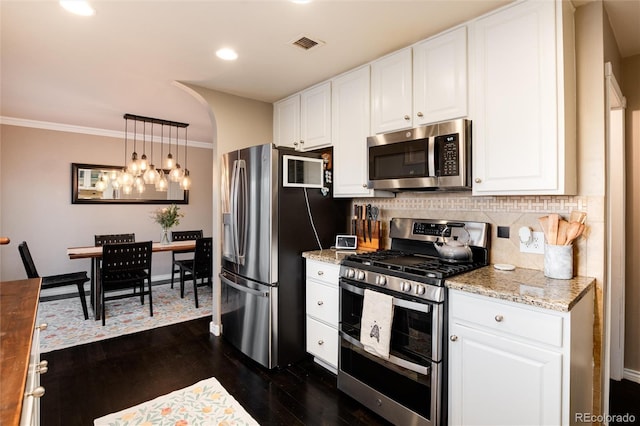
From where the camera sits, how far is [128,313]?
4027 mm

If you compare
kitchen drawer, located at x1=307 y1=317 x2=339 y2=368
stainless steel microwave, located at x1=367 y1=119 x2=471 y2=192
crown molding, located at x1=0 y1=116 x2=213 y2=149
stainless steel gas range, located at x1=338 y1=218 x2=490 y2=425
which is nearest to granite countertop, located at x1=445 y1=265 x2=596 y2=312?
stainless steel gas range, located at x1=338 y1=218 x2=490 y2=425

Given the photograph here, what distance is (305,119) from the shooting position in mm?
3221

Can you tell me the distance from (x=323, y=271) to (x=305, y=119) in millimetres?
1554

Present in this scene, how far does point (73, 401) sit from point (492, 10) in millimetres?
3720

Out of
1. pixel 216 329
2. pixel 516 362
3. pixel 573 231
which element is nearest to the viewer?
pixel 516 362

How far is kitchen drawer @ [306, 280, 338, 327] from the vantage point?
247 cm

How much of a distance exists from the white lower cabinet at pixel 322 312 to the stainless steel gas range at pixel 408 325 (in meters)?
0.17

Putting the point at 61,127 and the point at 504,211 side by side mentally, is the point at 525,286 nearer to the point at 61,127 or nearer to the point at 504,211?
the point at 504,211

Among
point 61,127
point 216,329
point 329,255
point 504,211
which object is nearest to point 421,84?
point 504,211

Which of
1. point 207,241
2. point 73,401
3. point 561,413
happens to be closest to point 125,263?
point 207,241

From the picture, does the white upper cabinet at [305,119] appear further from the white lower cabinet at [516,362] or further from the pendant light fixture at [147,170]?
the white lower cabinet at [516,362]

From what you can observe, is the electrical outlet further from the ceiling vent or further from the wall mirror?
the wall mirror

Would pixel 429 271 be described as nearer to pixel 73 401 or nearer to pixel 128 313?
pixel 73 401

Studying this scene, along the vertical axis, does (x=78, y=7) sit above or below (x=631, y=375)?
above
